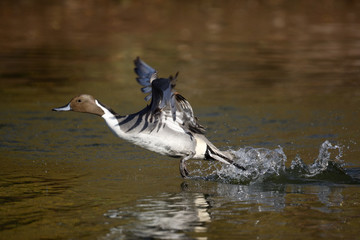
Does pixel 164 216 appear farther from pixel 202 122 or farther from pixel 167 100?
pixel 202 122

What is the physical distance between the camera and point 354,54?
1902cm

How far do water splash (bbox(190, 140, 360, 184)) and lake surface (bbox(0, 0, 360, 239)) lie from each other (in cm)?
2

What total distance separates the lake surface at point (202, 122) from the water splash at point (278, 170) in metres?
0.02

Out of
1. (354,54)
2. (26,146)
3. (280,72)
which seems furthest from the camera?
(354,54)

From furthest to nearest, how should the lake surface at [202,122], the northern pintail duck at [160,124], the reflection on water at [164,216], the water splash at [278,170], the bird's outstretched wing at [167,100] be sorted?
the water splash at [278,170] → the northern pintail duck at [160,124] → the bird's outstretched wing at [167,100] → the lake surface at [202,122] → the reflection on water at [164,216]

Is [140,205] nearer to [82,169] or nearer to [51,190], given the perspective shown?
[51,190]

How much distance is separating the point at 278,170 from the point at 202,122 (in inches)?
126

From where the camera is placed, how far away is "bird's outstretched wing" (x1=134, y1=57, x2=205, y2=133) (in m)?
7.45

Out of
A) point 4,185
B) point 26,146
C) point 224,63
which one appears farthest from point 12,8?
point 4,185

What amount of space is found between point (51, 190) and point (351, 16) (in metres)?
20.7

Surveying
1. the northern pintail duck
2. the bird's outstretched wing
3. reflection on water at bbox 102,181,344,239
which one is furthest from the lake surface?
the bird's outstretched wing

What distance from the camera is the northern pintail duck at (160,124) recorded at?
26.3 ft

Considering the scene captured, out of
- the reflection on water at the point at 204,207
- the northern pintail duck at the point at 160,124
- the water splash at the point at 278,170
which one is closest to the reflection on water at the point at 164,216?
the reflection on water at the point at 204,207

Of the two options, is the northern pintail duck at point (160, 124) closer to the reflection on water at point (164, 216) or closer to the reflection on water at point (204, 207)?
the reflection on water at point (204, 207)
